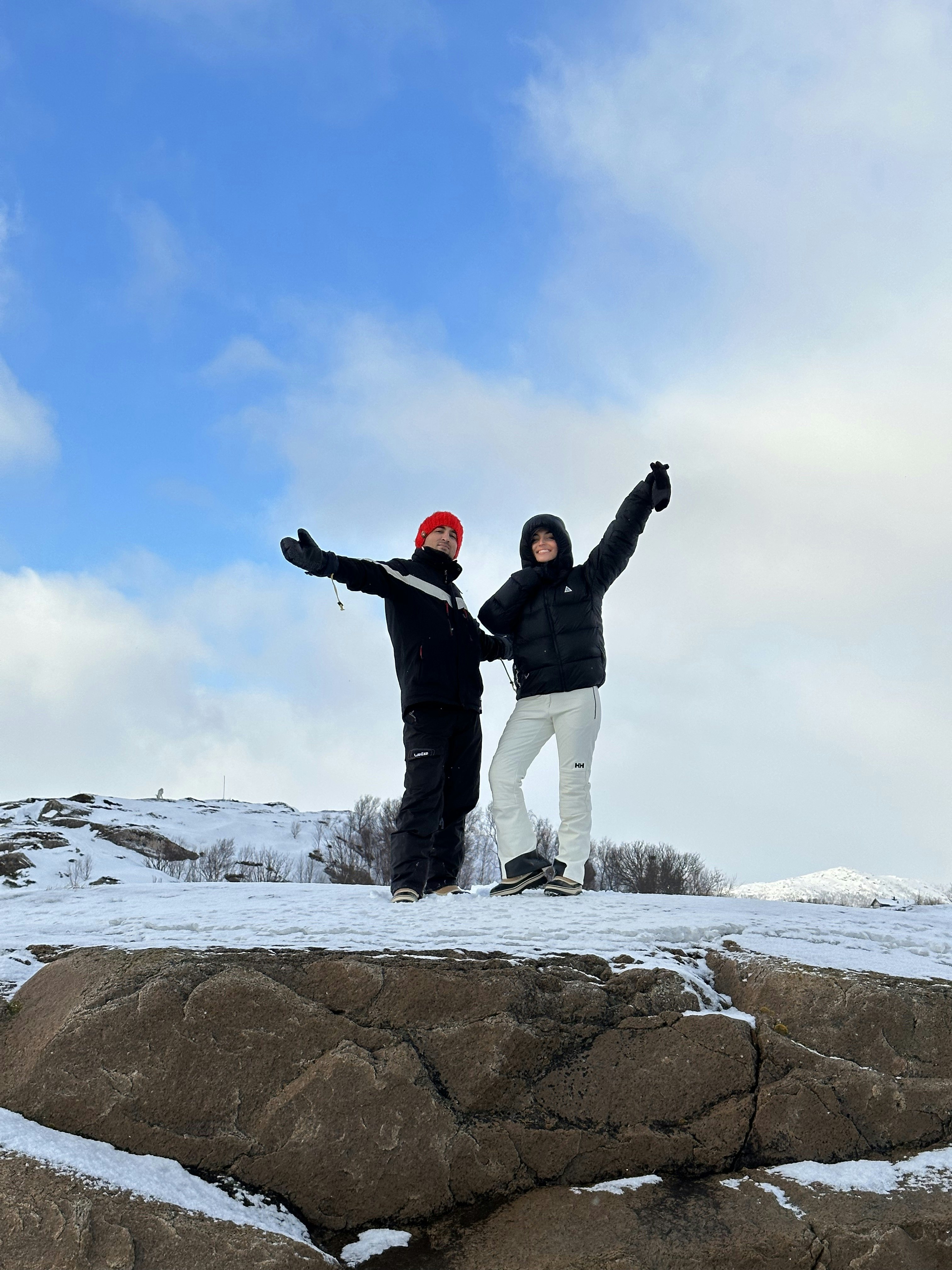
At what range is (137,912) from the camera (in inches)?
182

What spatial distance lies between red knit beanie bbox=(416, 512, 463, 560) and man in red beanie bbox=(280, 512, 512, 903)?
14 cm

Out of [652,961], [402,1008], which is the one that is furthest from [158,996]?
[652,961]

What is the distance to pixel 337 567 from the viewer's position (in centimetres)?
580

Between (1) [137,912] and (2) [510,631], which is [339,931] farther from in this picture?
(2) [510,631]

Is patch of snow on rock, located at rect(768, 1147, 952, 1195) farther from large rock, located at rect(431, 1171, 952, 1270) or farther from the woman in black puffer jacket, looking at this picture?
the woman in black puffer jacket

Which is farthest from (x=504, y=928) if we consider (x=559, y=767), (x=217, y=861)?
(x=217, y=861)

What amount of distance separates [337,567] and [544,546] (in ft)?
5.13

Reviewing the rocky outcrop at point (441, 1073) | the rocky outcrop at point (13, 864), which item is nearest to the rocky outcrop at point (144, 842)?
the rocky outcrop at point (13, 864)

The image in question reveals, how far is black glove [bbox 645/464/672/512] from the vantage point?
6.09 meters

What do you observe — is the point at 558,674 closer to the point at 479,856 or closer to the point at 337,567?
the point at 337,567

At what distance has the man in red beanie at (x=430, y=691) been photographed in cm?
566

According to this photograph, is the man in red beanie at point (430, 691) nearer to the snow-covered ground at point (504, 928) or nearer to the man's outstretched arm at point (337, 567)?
the man's outstretched arm at point (337, 567)

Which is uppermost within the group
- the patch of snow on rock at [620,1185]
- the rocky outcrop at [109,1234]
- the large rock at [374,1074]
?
the large rock at [374,1074]

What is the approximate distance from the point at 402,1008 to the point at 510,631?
3385 millimetres
